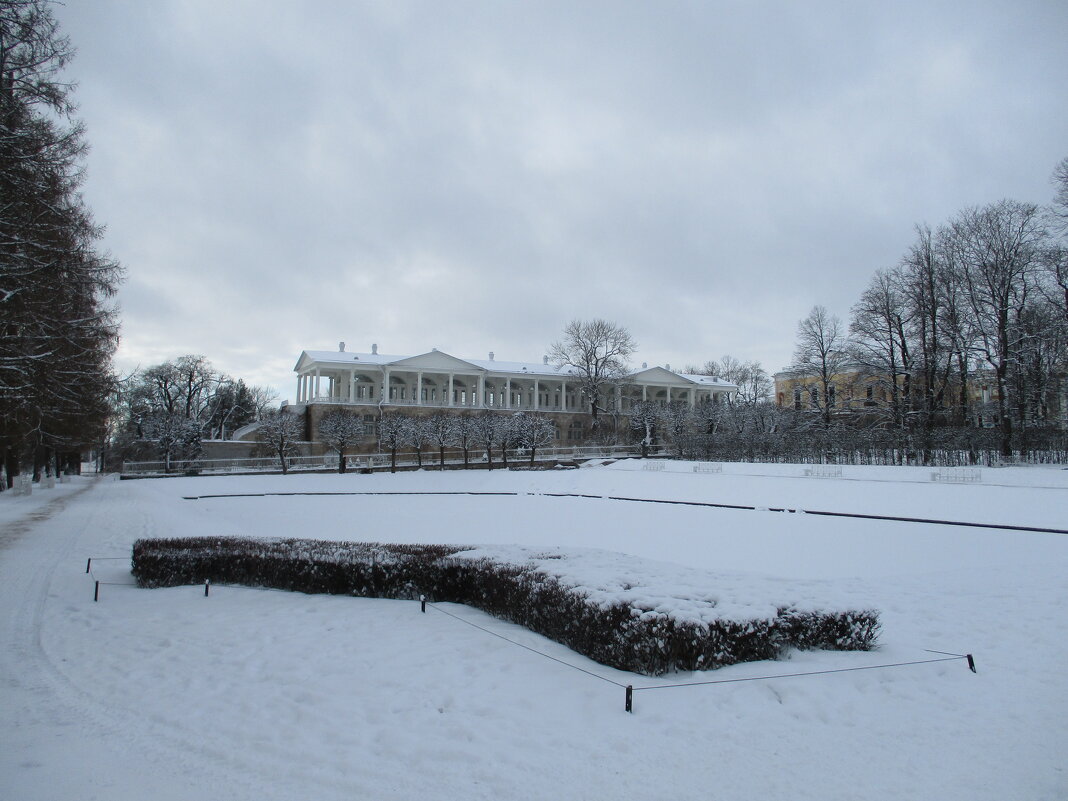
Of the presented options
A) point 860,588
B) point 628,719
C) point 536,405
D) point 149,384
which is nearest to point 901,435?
point 860,588

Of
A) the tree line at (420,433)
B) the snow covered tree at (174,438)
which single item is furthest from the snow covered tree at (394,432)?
the snow covered tree at (174,438)

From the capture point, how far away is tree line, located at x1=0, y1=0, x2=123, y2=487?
10812mm

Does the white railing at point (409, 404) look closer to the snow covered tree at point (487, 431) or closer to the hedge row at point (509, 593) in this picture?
the snow covered tree at point (487, 431)

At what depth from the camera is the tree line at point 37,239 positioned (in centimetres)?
1081

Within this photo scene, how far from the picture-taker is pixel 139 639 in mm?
6559

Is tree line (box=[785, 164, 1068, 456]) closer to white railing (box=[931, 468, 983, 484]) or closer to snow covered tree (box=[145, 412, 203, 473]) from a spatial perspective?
white railing (box=[931, 468, 983, 484])

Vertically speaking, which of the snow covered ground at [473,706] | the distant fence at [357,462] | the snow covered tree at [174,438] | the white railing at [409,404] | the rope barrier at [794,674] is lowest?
the snow covered ground at [473,706]

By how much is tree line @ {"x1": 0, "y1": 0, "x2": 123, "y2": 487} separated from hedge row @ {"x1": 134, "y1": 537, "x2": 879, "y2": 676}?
471cm

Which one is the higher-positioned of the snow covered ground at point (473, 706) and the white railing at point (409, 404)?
the white railing at point (409, 404)

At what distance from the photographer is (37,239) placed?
12.9 m

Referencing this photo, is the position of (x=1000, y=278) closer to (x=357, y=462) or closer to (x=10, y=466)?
(x=357, y=462)

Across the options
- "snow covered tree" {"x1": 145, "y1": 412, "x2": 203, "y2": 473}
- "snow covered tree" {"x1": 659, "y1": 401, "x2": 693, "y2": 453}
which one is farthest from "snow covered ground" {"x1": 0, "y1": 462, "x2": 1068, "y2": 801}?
"snow covered tree" {"x1": 145, "y1": 412, "x2": 203, "y2": 473}

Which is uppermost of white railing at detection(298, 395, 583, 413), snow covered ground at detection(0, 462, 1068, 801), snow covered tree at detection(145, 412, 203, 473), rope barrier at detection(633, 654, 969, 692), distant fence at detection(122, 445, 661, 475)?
white railing at detection(298, 395, 583, 413)

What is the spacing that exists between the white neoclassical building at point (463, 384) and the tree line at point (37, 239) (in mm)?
38242
